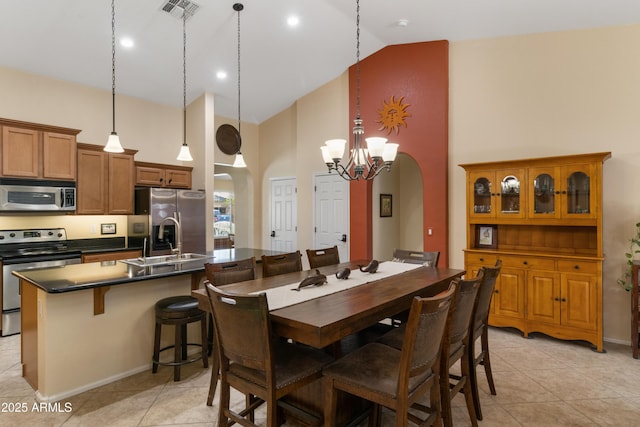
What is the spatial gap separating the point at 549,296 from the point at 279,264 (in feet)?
9.30

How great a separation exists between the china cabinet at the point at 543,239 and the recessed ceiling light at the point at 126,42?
424cm

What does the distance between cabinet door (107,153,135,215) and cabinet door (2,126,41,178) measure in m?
0.87

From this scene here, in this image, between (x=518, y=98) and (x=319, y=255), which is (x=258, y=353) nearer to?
(x=319, y=255)

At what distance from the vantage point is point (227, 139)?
6.64 metres

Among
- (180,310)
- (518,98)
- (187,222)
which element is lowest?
(180,310)

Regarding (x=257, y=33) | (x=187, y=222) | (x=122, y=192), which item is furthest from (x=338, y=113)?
(x=122, y=192)

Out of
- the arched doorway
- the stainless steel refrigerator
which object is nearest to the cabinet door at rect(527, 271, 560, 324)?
the arched doorway

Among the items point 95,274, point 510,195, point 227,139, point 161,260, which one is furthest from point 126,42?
point 510,195

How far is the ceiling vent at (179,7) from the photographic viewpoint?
3793 mm

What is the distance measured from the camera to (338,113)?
228 inches

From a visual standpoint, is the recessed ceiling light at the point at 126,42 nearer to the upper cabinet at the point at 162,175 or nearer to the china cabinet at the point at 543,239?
the upper cabinet at the point at 162,175

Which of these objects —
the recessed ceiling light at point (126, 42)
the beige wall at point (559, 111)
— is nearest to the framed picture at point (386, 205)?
the beige wall at point (559, 111)

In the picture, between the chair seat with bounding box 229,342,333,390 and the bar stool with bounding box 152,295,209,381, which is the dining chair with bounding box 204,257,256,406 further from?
the chair seat with bounding box 229,342,333,390

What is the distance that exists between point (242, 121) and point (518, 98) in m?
4.66
